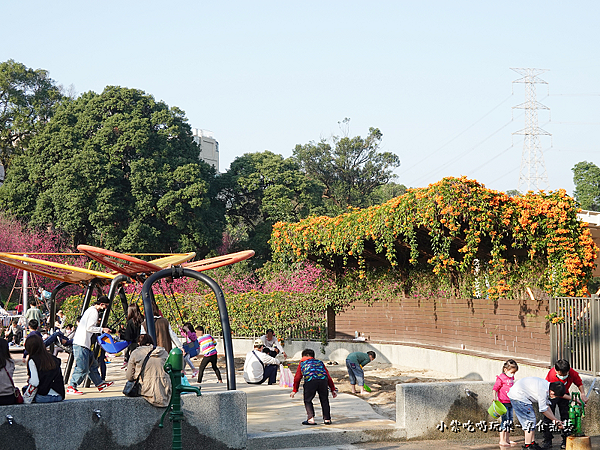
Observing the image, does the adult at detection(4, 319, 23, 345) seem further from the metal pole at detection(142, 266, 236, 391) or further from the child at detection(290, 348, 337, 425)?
the child at detection(290, 348, 337, 425)

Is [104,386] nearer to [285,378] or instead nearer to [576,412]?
[285,378]

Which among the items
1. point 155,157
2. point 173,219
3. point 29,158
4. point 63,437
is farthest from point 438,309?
point 29,158

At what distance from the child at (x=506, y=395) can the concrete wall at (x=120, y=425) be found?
12.8 feet

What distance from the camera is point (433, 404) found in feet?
35.0

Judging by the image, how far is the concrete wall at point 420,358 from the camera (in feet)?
56.1

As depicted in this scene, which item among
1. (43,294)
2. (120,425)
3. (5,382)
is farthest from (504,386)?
(43,294)

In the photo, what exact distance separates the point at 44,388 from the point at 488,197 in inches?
475

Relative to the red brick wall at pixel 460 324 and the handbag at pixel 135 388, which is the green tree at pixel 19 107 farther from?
the handbag at pixel 135 388

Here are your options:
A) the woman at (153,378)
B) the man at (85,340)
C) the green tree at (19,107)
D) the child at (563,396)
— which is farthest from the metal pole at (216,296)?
the green tree at (19,107)

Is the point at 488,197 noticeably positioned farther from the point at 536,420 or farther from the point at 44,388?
the point at 44,388

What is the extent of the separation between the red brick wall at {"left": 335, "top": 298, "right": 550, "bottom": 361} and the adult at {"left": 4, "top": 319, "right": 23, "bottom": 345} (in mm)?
11769

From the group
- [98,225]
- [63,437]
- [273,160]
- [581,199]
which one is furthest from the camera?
[581,199]

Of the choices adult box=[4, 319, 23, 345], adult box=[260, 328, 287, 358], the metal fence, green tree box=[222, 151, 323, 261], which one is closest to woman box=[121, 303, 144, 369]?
adult box=[260, 328, 287, 358]

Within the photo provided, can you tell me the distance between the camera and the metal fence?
13.7 metres
